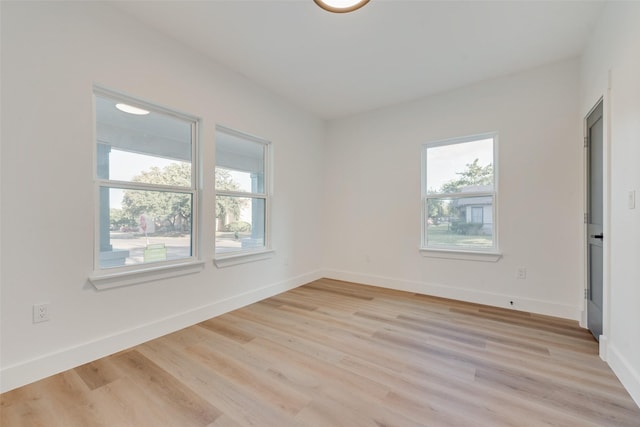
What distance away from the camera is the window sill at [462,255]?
10.9ft

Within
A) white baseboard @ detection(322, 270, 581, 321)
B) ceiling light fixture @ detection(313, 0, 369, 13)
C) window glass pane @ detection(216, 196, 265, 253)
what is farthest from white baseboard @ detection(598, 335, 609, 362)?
window glass pane @ detection(216, 196, 265, 253)

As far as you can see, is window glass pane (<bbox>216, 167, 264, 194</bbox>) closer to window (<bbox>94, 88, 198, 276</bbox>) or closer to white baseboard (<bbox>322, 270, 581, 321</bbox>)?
window (<bbox>94, 88, 198, 276</bbox>)

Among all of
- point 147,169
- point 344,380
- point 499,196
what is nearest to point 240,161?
point 147,169

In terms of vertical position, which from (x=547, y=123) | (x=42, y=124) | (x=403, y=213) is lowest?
(x=403, y=213)

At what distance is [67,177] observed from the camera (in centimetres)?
197

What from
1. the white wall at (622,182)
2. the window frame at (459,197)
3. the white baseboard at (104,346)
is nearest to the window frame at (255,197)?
the white baseboard at (104,346)

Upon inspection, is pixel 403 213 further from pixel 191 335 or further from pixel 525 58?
pixel 191 335

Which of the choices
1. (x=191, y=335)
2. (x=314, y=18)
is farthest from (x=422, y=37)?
(x=191, y=335)

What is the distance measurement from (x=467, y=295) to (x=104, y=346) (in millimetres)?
3800

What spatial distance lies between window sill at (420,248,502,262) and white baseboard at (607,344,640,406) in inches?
54.8

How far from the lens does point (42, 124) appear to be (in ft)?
6.11

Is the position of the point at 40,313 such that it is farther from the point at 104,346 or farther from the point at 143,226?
the point at 143,226

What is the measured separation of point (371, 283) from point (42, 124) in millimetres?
3979

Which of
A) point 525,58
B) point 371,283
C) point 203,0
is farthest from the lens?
point 371,283
